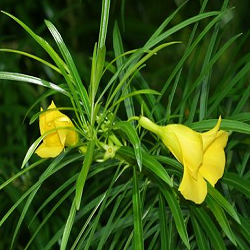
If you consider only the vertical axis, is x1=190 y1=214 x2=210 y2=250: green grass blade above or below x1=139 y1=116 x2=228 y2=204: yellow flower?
below

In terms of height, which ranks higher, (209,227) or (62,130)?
(62,130)

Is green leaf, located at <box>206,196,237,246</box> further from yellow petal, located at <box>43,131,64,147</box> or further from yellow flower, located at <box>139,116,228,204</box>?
yellow petal, located at <box>43,131,64,147</box>

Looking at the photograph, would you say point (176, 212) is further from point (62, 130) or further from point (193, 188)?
point (62, 130)

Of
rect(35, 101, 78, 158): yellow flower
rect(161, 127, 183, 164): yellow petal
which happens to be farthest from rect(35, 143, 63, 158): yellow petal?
rect(161, 127, 183, 164): yellow petal

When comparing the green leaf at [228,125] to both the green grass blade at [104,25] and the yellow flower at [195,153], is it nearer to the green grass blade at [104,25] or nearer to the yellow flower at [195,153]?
the yellow flower at [195,153]

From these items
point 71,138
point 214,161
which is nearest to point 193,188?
point 214,161

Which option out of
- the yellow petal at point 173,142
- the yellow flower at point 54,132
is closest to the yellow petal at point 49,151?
the yellow flower at point 54,132

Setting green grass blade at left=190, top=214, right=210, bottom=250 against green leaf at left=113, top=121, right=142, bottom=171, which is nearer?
green leaf at left=113, top=121, right=142, bottom=171

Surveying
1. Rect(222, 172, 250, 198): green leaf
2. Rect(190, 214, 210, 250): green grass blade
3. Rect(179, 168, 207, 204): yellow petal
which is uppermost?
Rect(179, 168, 207, 204): yellow petal
